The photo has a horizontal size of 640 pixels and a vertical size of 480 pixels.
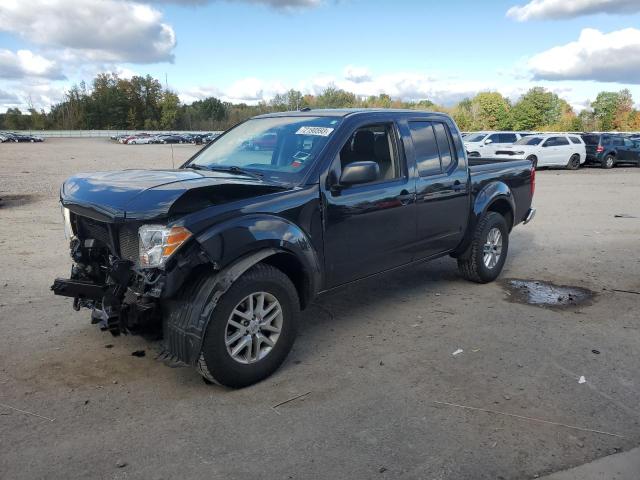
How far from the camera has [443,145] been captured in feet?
18.2

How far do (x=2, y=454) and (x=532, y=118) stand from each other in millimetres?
90206

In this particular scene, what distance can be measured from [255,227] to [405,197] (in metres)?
1.77

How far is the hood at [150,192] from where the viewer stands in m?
3.40

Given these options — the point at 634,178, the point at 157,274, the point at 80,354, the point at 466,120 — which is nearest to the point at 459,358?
the point at 157,274

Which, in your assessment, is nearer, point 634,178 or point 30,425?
point 30,425

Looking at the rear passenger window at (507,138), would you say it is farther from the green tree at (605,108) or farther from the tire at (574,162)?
the green tree at (605,108)

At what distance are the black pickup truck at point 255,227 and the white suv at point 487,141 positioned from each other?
1969cm

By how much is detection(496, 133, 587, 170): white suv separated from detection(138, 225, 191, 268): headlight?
71.7ft

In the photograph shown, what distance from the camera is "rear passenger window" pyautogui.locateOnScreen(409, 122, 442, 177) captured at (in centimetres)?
515

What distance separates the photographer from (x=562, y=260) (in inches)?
301

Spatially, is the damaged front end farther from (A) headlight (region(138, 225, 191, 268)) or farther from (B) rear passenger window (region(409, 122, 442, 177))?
(B) rear passenger window (region(409, 122, 442, 177))

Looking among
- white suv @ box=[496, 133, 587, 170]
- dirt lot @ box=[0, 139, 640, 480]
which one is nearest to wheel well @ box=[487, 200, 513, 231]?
dirt lot @ box=[0, 139, 640, 480]

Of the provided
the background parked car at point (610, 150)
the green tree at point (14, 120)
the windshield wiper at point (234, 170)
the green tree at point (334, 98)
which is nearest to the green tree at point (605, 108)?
the green tree at point (334, 98)

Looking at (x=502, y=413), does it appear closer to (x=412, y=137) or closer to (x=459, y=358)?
(x=459, y=358)
